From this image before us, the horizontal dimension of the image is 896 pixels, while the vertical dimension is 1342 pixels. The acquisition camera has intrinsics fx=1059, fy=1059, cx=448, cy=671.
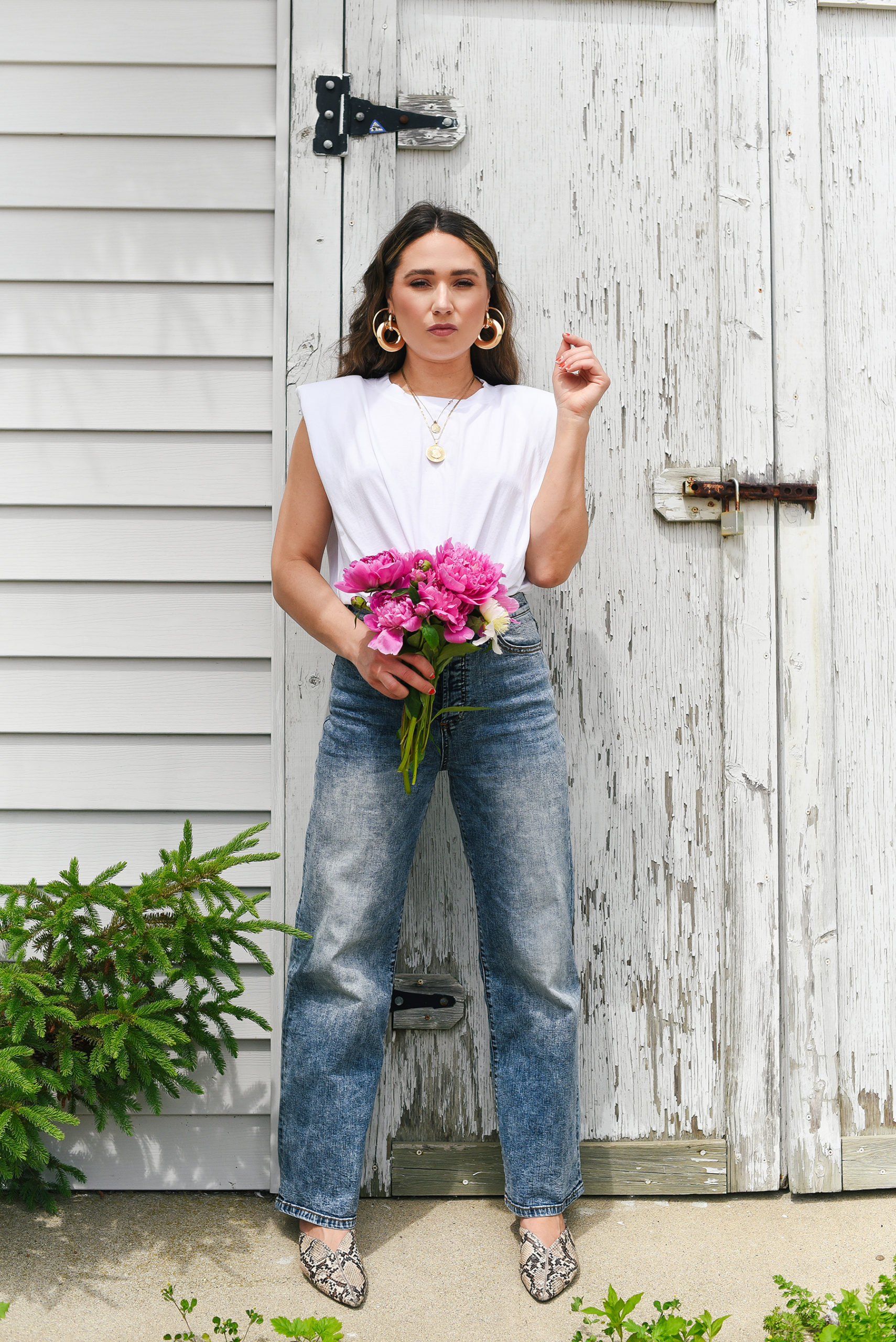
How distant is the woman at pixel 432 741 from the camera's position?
1.96 metres

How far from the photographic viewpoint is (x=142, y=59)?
2.28 metres

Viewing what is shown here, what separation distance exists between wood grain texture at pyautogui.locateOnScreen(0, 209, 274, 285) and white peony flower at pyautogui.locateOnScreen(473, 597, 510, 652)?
1046 mm

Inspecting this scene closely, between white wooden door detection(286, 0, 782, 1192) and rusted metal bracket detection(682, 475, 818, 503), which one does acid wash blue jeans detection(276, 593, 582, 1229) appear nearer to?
white wooden door detection(286, 0, 782, 1192)

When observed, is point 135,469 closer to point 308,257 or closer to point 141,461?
point 141,461

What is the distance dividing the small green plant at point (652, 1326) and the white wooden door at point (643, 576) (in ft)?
1.92

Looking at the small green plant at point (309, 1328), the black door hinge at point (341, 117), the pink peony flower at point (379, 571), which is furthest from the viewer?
the black door hinge at point (341, 117)

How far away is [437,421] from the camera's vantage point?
6.61ft

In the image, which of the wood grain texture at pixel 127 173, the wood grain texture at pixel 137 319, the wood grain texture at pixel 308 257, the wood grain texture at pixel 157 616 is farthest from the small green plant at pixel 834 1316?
the wood grain texture at pixel 127 173

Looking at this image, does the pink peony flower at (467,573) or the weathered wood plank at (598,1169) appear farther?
the weathered wood plank at (598,1169)

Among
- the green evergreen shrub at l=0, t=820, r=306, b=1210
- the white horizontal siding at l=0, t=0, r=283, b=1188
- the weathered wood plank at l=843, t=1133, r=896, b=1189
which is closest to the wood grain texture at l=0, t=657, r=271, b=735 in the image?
the white horizontal siding at l=0, t=0, r=283, b=1188

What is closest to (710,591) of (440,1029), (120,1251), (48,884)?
(440,1029)

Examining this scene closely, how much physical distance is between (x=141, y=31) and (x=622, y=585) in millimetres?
1587

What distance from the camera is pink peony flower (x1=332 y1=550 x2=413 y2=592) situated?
1732 mm

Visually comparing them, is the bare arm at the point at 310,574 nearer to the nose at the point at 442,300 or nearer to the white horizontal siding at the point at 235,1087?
the nose at the point at 442,300
